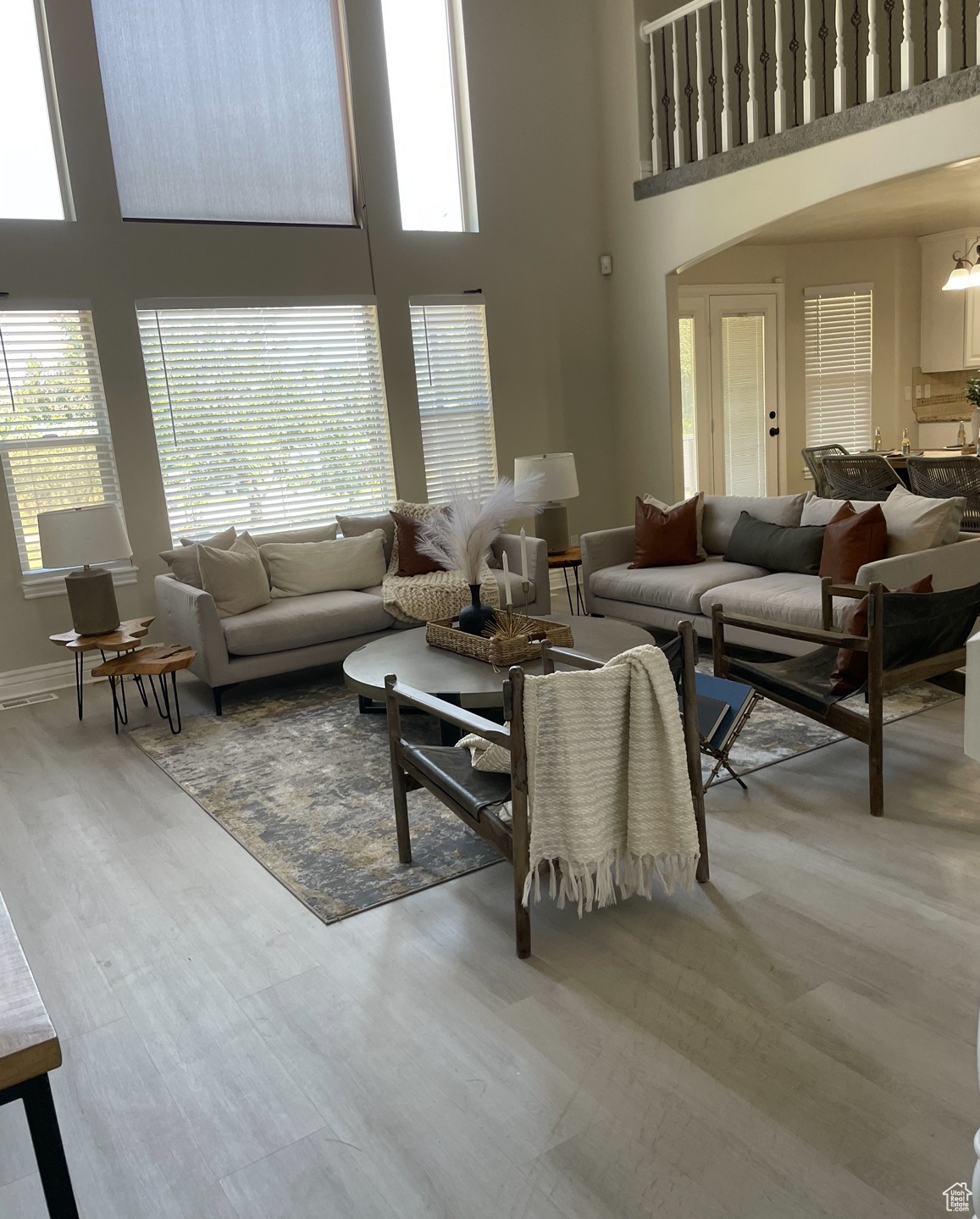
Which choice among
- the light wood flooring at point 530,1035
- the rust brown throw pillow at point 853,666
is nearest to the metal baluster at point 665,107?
the rust brown throw pillow at point 853,666

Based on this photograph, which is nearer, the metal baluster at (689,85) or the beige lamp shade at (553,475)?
the beige lamp shade at (553,475)

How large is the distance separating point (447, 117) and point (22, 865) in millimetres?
5541

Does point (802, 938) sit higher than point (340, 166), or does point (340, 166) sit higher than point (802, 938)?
point (340, 166)

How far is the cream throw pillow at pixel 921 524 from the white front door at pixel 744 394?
422 cm

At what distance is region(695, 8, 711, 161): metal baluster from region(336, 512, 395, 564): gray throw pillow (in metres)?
3.20

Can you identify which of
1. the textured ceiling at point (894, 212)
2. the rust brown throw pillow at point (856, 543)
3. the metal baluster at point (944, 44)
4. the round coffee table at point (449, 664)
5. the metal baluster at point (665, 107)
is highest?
the metal baluster at point (665, 107)

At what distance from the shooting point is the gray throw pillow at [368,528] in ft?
19.5

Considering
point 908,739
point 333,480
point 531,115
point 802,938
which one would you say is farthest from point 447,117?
point 802,938

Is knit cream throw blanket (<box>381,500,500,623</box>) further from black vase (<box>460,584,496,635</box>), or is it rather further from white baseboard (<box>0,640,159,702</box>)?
white baseboard (<box>0,640,159,702</box>)

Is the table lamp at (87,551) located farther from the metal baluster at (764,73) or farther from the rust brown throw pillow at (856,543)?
the metal baluster at (764,73)

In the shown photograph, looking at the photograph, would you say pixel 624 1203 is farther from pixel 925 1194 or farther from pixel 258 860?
pixel 258 860

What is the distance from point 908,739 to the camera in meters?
3.74

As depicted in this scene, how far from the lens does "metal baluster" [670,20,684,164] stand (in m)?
6.32

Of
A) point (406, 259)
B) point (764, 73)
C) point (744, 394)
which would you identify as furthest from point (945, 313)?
point (406, 259)
